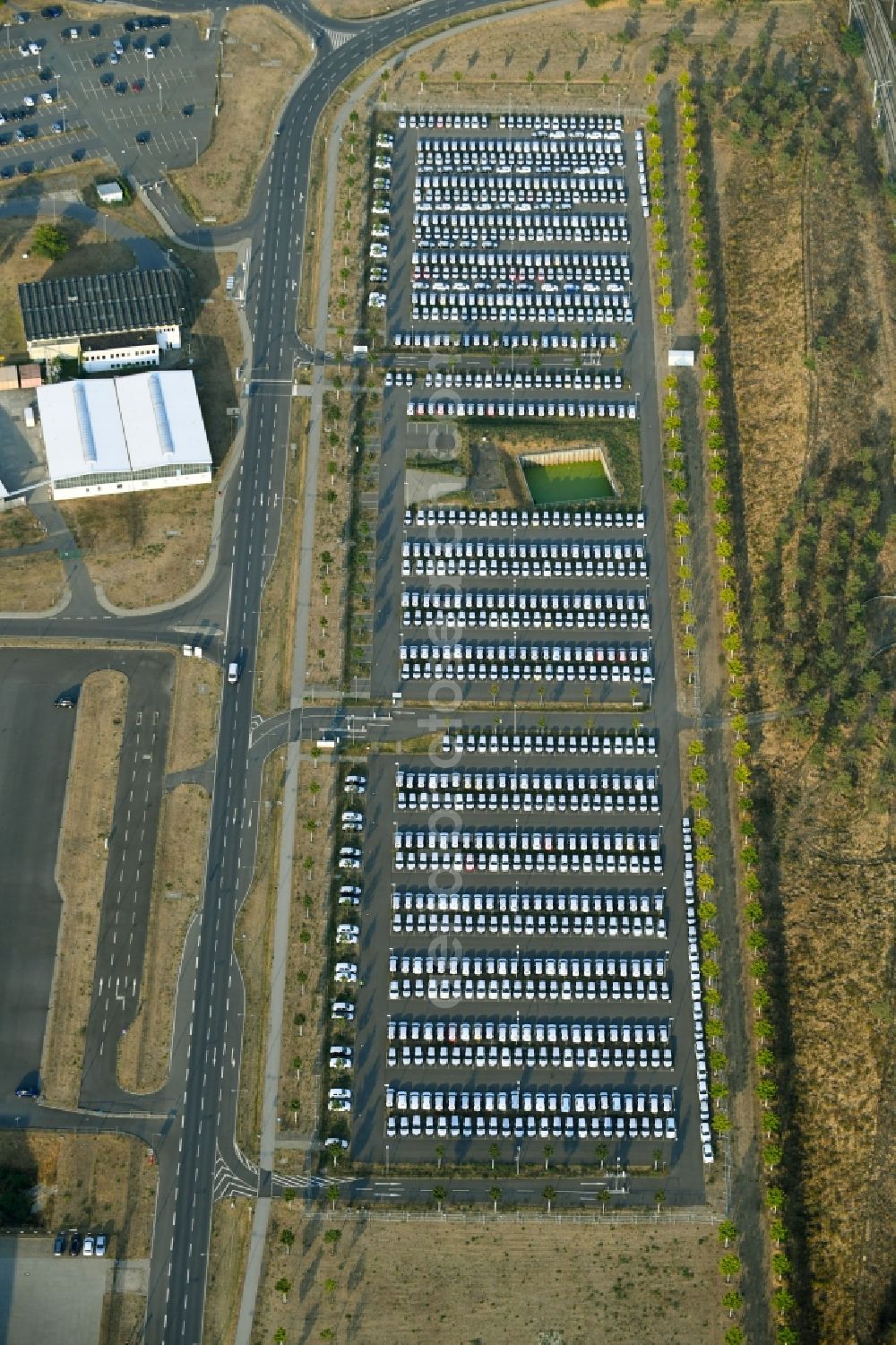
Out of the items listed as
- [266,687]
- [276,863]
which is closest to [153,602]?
[266,687]

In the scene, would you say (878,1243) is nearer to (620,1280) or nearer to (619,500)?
(620,1280)

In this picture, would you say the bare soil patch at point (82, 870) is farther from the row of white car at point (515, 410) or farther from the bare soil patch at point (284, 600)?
the row of white car at point (515, 410)

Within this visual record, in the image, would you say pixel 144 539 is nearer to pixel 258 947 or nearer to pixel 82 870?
pixel 82 870

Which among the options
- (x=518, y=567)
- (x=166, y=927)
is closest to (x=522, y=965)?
(x=166, y=927)

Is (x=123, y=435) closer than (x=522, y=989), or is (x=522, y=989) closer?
(x=522, y=989)

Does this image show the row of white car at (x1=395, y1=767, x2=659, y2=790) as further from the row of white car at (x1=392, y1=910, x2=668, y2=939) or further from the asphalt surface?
the row of white car at (x1=392, y1=910, x2=668, y2=939)

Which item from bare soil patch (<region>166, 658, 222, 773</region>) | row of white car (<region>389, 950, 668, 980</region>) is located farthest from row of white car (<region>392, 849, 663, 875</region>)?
bare soil patch (<region>166, 658, 222, 773</region>)
